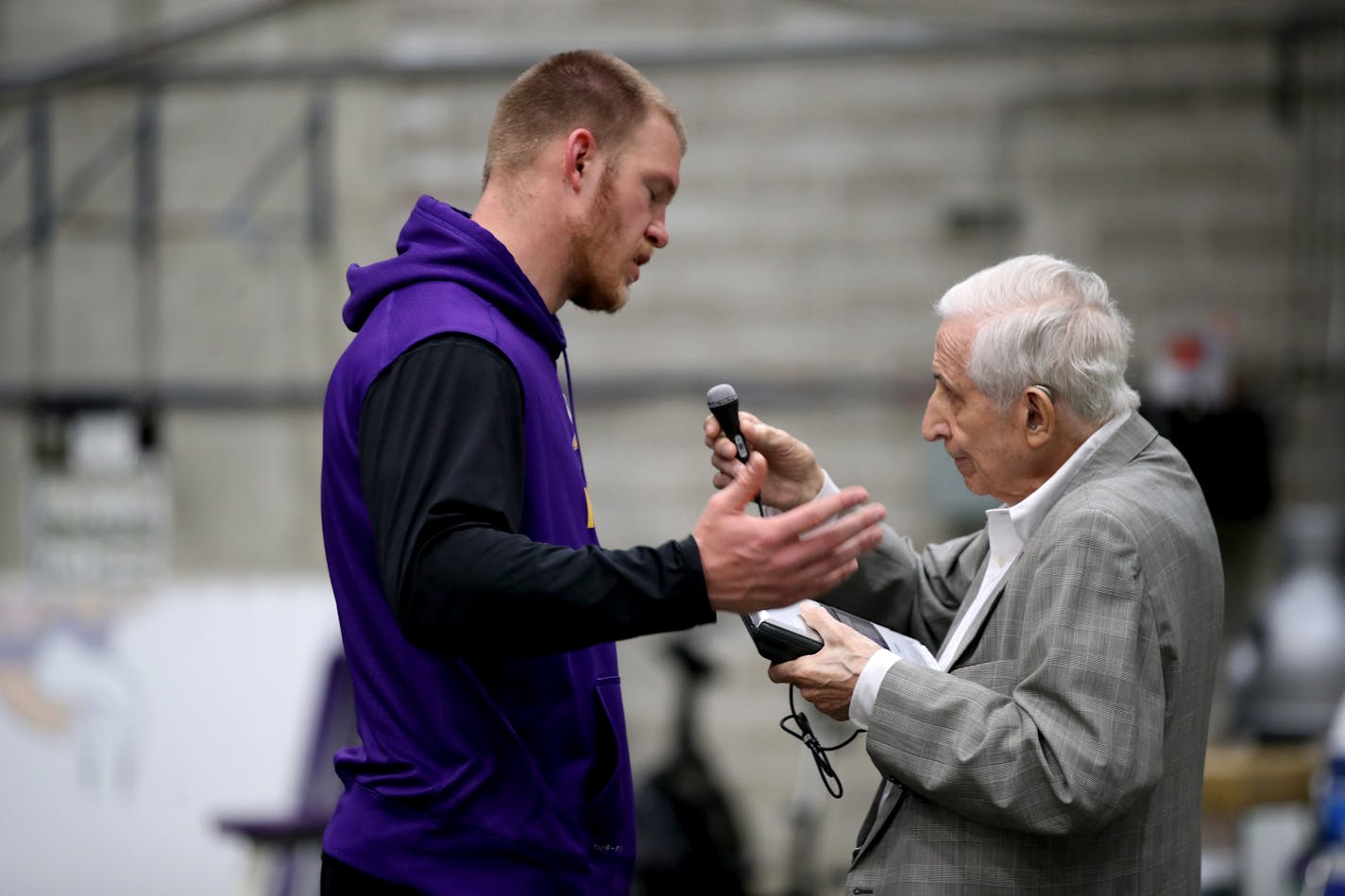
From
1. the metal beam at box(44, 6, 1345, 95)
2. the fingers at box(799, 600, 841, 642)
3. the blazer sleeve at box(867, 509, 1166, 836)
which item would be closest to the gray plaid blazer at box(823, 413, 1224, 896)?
the blazer sleeve at box(867, 509, 1166, 836)

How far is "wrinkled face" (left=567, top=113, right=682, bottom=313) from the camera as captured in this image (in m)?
1.72

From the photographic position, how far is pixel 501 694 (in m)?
1.57

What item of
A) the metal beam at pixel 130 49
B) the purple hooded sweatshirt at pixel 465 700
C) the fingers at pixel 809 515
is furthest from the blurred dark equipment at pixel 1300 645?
the metal beam at pixel 130 49

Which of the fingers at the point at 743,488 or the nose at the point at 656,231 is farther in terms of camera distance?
the nose at the point at 656,231

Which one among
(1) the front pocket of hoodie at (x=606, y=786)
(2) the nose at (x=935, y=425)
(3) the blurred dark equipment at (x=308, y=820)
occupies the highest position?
(2) the nose at (x=935, y=425)

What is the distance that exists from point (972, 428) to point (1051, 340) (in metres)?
0.15

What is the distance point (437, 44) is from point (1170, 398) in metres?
3.24

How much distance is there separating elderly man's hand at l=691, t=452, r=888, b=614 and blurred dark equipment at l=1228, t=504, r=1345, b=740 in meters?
3.28

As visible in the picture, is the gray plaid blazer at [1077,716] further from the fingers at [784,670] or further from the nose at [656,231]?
the nose at [656,231]

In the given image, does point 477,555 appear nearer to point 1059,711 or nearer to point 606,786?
point 606,786

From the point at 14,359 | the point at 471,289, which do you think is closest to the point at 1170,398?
the point at 471,289

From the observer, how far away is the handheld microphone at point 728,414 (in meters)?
1.72

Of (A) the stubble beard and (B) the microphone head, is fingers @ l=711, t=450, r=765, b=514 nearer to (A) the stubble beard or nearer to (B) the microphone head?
(B) the microphone head

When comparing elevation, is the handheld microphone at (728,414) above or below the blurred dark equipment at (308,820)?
above
